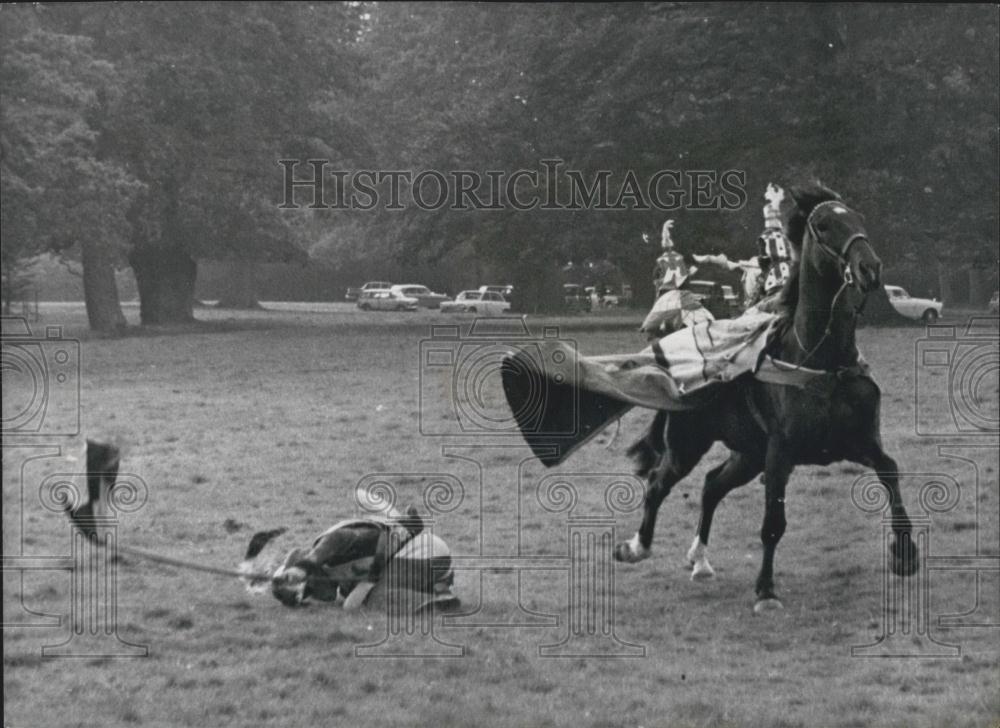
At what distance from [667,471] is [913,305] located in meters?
1.43

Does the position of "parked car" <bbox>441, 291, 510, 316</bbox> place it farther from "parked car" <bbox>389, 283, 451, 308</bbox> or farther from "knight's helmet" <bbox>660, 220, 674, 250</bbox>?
"knight's helmet" <bbox>660, 220, 674, 250</bbox>

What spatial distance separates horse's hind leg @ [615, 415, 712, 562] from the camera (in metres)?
6.33

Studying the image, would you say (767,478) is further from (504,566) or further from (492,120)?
(492,120)

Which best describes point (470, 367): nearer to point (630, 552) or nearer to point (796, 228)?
point (630, 552)

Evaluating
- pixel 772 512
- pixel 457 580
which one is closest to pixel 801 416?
pixel 772 512

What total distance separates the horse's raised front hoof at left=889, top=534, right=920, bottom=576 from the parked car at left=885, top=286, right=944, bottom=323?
1.03m

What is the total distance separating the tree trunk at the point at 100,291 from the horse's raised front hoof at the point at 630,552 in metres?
2.32

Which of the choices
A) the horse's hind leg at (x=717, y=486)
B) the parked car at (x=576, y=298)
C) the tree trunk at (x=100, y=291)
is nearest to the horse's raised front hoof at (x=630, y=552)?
the horse's hind leg at (x=717, y=486)

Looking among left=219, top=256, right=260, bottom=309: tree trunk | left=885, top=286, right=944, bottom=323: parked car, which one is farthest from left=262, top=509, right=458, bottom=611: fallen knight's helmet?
left=885, top=286, right=944, bottom=323: parked car

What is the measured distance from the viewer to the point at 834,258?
19.8ft

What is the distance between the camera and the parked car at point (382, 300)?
6188 millimetres

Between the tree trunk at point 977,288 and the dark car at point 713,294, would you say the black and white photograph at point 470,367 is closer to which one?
the dark car at point 713,294

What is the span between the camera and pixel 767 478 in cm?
631

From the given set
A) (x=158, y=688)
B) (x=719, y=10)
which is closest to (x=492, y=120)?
(x=719, y=10)
